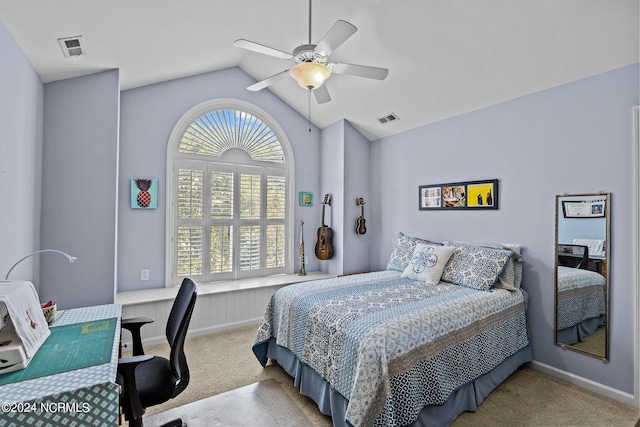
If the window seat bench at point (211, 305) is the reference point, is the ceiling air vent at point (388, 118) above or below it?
above

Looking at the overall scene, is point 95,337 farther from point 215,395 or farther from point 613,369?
point 613,369

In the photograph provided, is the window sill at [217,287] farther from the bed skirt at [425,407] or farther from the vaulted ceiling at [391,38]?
the vaulted ceiling at [391,38]

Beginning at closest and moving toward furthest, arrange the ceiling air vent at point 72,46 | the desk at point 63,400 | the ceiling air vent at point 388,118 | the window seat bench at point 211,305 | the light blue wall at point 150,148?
the desk at point 63,400, the ceiling air vent at point 72,46, the window seat bench at point 211,305, the light blue wall at point 150,148, the ceiling air vent at point 388,118

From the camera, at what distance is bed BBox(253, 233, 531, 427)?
165cm

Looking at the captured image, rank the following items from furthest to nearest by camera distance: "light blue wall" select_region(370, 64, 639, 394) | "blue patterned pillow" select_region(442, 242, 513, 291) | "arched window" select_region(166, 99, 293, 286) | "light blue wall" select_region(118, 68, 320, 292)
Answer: "arched window" select_region(166, 99, 293, 286) < "light blue wall" select_region(118, 68, 320, 292) < "blue patterned pillow" select_region(442, 242, 513, 291) < "light blue wall" select_region(370, 64, 639, 394)

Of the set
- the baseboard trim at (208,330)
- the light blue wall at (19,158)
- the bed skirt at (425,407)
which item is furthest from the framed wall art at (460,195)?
the light blue wall at (19,158)

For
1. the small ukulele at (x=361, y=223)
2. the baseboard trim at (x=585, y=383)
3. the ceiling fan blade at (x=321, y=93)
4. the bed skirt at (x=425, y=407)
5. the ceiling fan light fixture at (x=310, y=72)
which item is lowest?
the baseboard trim at (x=585, y=383)

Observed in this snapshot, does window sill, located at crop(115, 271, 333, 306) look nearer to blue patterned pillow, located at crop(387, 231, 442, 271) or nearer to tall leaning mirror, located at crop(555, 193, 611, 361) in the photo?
blue patterned pillow, located at crop(387, 231, 442, 271)

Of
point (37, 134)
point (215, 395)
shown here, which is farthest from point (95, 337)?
point (37, 134)

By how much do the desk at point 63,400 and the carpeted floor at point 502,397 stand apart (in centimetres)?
108

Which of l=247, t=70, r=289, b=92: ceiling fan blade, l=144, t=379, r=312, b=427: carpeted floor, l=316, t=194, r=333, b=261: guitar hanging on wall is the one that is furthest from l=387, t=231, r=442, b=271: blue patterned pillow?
l=247, t=70, r=289, b=92: ceiling fan blade

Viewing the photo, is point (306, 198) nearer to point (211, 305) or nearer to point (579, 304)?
point (211, 305)

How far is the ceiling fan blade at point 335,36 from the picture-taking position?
1751mm

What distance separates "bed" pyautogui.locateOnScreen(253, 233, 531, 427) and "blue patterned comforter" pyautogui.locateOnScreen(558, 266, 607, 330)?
289 millimetres
